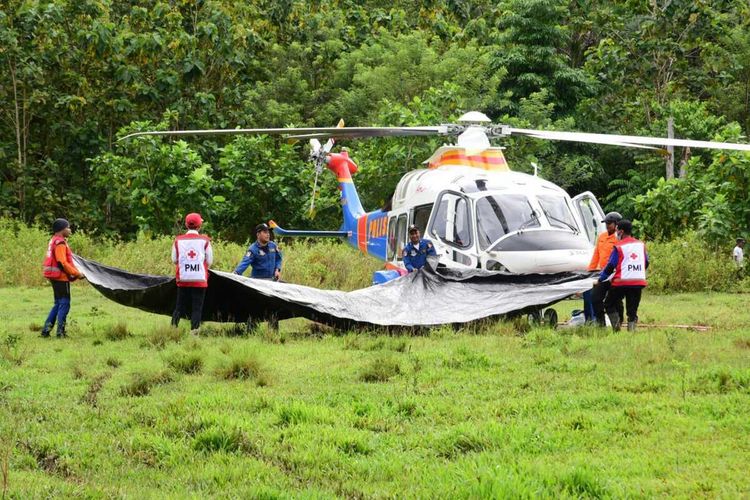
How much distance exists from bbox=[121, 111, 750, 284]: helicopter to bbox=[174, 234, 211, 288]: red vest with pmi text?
1.69 metres

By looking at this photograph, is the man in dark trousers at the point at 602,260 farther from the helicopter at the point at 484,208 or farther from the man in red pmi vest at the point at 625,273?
the helicopter at the point at 484,208

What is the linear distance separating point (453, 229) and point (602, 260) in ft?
7.50

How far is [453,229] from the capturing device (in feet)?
44.6

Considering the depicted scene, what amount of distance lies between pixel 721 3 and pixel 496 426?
25.4 metres

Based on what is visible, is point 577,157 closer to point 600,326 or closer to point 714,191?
point 714,191

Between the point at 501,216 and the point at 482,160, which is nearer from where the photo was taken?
the point at 501,216

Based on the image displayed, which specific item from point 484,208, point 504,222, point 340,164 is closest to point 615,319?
point 504,222

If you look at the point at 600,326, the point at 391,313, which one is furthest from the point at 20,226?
the point at 600,326

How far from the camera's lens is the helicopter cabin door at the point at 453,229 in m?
13.3

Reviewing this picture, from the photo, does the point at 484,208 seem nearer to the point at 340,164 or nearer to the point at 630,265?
the point at 630,265

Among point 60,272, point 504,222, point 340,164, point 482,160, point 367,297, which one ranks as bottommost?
point 367,297

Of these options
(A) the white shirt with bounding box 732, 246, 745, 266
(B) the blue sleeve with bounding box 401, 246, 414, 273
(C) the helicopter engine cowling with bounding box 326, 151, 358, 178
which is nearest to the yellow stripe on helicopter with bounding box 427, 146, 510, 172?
(B) the blue sleeve with bounding box 401, 246, 414, 273

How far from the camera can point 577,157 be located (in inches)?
1273

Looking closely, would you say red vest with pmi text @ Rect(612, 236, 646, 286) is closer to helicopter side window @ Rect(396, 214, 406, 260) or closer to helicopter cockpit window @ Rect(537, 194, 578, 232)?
helicopter cockpit window @ Rect(537, 194, 578, 232)
